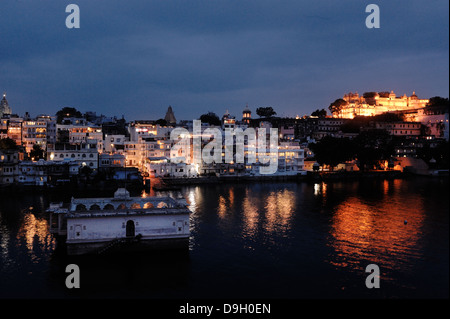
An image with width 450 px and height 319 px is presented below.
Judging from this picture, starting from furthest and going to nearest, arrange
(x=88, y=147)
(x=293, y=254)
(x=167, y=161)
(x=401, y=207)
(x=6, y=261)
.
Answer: (x=167, y=161) → (x=88, y=147) → (x=401, y=207) → (x=293, y=254) → (x=6, y=261)

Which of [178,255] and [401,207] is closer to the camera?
[178,255]

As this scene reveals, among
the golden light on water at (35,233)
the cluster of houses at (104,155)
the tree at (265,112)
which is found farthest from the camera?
the tree at (265,112)

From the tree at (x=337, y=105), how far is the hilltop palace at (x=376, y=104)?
0.37m

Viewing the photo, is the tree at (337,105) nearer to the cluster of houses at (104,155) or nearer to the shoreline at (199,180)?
the cluster of houses at (104,155)

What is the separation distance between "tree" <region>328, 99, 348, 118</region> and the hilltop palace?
366 millimetres

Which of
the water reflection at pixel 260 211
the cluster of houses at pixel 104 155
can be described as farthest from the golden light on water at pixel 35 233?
the cluster of houses at pixel 104 155

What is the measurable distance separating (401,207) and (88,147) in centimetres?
2934

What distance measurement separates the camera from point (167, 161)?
1769 inches

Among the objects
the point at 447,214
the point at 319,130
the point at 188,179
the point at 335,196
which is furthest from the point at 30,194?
the point at 319,130

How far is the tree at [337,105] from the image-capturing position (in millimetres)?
A: 79438

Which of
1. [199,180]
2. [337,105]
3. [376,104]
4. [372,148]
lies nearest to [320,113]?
[337,105]

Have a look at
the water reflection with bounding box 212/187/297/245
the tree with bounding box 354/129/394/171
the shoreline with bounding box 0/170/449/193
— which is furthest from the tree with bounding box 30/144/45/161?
the tree with bounding box 354/129/394/171

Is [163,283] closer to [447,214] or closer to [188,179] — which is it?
[447,214]

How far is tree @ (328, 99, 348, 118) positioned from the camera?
79.4m
